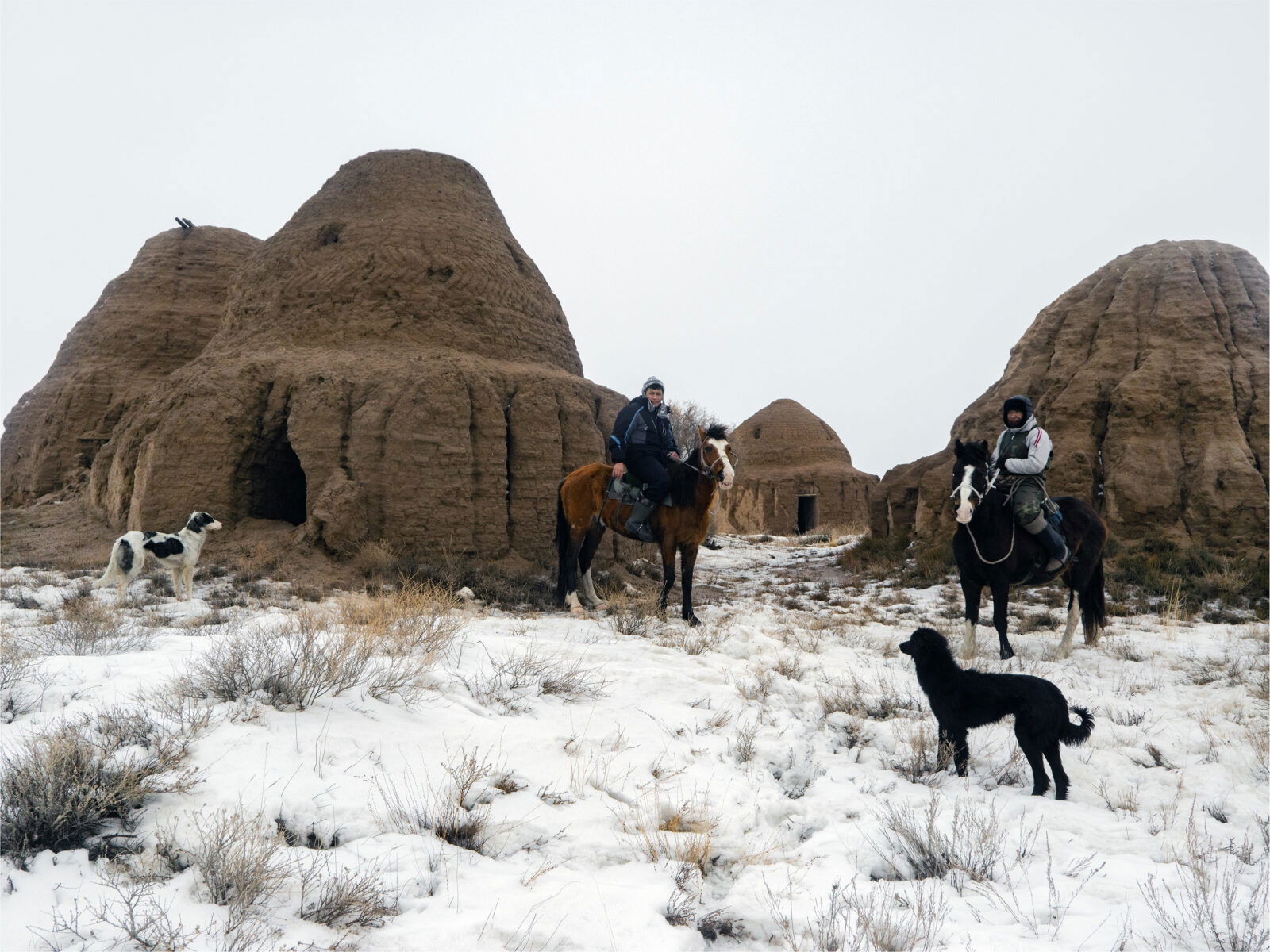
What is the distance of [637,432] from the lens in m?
8.66

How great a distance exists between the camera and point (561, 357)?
46.7 feet

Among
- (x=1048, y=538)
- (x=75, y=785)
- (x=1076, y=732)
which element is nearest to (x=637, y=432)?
(x=1048, y=538)

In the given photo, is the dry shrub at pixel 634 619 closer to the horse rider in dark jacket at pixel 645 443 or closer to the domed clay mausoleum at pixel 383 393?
the horse rider in dark jacket at pixel 645 443

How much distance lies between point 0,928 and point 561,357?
12.7 meters

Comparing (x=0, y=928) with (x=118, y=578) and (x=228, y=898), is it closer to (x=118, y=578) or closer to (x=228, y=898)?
(x=228, y=898)

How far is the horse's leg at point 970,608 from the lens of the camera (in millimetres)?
7031

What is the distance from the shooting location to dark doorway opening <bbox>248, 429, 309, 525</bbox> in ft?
39.0

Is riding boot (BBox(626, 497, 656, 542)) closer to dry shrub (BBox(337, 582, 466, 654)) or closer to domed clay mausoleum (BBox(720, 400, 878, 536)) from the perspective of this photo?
dry shrub (BBox(337, 582, 466, 654))

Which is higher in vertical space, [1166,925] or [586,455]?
[586,455]

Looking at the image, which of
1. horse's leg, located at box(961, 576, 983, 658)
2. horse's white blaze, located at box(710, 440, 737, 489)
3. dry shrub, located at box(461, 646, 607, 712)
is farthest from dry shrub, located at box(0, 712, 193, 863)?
horse's leg, located at box(961, 576, 983, 658)

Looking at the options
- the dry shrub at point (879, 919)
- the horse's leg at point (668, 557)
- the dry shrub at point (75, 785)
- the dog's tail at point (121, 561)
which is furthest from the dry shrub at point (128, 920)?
the dog's tail at point (121, 561)

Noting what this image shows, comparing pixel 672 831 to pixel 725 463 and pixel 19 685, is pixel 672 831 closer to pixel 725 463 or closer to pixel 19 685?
pixel 19 685

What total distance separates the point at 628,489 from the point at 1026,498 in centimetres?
439

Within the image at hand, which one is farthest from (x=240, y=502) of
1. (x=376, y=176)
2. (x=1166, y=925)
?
(x=1166, y=925)
